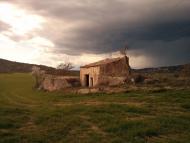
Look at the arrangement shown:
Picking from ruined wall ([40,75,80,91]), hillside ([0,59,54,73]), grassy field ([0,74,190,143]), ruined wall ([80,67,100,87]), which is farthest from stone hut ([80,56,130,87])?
hillside ([0,59,54,73])

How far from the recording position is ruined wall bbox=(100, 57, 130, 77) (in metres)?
44.8

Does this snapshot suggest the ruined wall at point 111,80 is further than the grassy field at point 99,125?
Yes

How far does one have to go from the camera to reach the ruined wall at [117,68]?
44.8m

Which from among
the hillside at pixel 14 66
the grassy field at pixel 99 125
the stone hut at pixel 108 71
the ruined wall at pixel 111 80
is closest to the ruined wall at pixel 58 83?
the stone hut at pixel 108 71

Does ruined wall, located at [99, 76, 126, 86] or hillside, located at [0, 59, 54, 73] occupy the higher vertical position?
hillside, located at [0, 59, 54, 73]

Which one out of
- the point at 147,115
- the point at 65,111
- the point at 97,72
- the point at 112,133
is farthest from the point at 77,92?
the point at 112,133

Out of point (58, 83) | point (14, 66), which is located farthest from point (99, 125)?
point (14, 66)

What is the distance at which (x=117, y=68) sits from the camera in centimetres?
4591

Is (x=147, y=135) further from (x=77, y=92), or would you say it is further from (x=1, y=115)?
(x=77, y=92)

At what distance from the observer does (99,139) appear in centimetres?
1467

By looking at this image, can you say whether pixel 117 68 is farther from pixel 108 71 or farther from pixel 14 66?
pixel 14 66

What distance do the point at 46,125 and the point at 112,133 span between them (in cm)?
410

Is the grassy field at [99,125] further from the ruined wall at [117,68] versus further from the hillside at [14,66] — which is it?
the hillside at [14,66]

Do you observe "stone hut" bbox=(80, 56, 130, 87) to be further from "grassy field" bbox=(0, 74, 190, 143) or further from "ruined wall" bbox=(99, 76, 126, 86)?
"grassy field" bbox=(0, 74, 190, 143)
